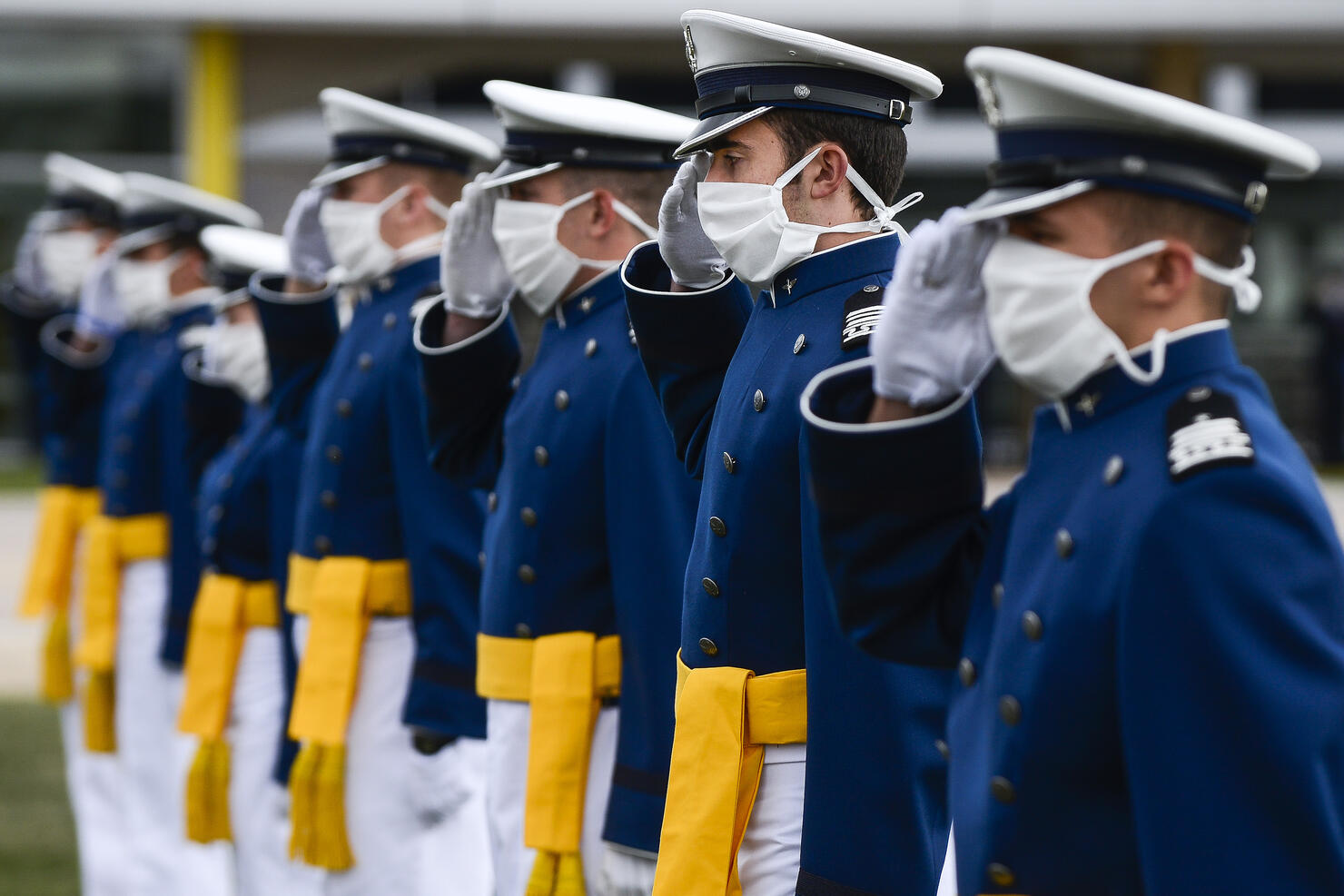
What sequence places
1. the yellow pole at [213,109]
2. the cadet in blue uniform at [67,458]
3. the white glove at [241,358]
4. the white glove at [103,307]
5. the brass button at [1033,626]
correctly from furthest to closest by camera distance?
1. the yellow pole at [213,109]
2. the white glove at [103,307]
3. the cadet in blue uniform at [67,458]
4. the white glove at [241,358]
5. the brass button at [1033,626]

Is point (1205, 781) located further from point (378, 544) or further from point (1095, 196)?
point (378, 544)

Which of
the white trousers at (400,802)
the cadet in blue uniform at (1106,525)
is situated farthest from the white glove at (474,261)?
the cadet in blue uniform at (1106,525)

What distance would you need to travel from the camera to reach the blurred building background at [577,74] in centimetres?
1541

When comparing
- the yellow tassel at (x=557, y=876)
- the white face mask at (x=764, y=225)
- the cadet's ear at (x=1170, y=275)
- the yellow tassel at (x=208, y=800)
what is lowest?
the yellow tassel at (x=208, y=800)

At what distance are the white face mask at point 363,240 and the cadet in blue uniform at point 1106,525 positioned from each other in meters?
2.50

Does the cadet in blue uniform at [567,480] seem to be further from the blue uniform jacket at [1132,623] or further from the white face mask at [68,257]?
the white face mask at [68,257]

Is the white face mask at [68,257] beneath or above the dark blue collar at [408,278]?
above

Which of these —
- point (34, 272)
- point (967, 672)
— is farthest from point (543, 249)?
point (34, 272)

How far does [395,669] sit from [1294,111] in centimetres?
1807

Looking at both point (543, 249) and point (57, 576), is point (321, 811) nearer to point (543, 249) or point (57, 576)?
point (543, 249)

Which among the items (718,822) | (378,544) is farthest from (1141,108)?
(378,544)

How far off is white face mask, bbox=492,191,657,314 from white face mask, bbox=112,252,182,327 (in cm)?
332

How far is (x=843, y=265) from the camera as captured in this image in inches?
108

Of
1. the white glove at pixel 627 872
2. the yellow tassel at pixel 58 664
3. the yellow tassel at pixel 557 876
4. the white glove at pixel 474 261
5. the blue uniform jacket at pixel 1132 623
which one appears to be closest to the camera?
the blue uniform jacket at pixel 1132 623
